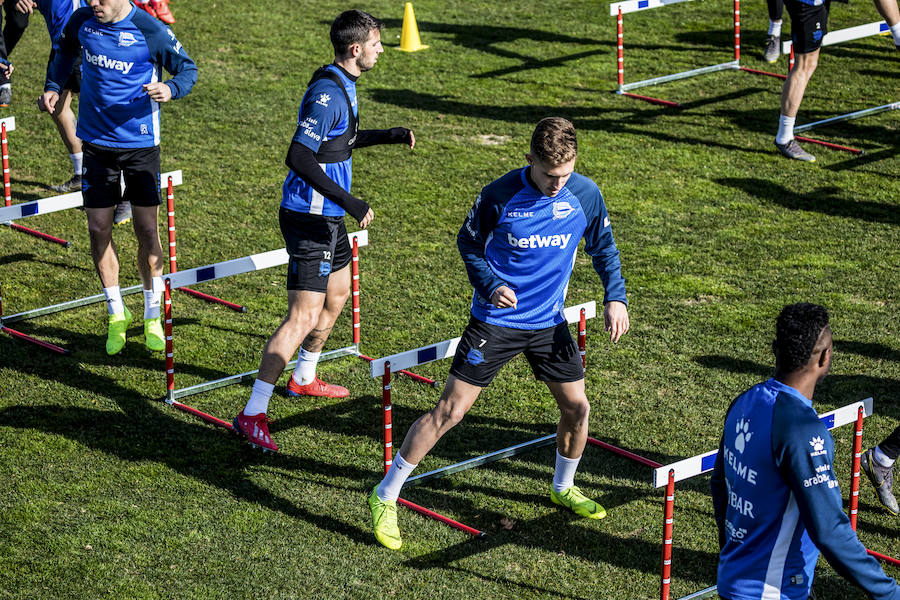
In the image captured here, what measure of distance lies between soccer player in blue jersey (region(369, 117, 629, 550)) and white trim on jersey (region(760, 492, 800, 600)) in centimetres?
170

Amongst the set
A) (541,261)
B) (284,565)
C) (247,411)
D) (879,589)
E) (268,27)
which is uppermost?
(268,27)

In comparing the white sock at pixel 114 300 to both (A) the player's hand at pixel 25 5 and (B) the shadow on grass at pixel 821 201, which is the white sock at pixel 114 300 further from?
(B) the shadow on grass at pixel 821 201

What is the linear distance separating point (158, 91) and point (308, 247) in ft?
5.44

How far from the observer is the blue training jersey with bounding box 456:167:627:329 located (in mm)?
5500

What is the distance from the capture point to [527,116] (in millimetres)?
13273

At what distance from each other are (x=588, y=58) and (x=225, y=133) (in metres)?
5.12

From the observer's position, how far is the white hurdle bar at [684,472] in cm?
488

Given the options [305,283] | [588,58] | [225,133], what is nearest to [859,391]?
[305,283]

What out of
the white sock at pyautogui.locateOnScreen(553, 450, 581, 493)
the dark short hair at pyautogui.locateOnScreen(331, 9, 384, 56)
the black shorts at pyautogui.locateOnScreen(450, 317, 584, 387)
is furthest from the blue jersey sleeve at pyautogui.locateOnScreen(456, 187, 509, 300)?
the dark short hair at pyautogui.locateOnScreen(331, 9, 384, 56)

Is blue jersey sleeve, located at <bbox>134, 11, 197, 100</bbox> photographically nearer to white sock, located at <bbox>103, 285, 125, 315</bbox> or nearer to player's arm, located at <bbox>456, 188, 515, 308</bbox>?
white sock, located at <bbox>103, 285, 125, 315</bbox>

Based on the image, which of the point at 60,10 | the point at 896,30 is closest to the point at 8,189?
the point at 60,10

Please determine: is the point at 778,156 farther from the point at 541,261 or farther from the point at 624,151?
the point at 541,261

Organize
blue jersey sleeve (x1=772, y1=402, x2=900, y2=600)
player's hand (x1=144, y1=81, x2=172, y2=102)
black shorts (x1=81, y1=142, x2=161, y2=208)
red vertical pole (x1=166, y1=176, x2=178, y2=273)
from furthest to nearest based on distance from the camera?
1. red vertical pole (x1=166, y1=176, x2=178, y2=273)
2. black shorts (x1=81, y1=142, x2=161, y2=208)
3. player's hand (x1=144, y1=81, x2=172, y2=102)
4. blue jersey sleeve (x1=772, y1=402, x2=900, y2=600)

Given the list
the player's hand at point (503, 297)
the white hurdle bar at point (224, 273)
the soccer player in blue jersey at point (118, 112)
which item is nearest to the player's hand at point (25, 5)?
the soccer player in blue jersey at point (118, 112)
